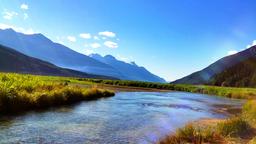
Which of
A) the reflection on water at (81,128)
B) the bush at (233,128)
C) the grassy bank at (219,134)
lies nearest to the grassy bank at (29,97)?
the reflection on water at (81,128)

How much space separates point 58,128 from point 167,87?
10438 centimetres

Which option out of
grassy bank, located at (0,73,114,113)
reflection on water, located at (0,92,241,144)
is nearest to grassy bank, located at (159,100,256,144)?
reflection on water, located at (0,92,241,144)

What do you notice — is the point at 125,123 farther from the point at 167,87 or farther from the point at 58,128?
the point at 167,87

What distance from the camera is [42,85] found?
44.7 metres

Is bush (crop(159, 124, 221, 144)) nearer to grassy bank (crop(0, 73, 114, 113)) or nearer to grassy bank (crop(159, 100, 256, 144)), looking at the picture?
grassy bank (crop(159, 100, 256, 144))

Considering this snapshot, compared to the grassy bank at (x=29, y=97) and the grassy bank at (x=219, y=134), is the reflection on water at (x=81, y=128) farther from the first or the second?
the grassy bank at (x=219, y=134)

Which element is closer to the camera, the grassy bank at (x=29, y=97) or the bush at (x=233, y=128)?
the bush at (x=233, y=128)

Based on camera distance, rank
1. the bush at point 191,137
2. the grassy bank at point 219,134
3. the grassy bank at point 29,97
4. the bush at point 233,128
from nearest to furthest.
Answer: the bush at point 191,137
the grassy bank at point 219,134
the bush at point 233,128
the grassy bank at point 29,97

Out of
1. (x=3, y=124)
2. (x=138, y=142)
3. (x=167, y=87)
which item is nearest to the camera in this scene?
(x=138, y=142)

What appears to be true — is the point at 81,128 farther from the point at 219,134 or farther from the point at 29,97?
the point at 29,97

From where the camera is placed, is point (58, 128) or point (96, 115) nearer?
point (58, 128)

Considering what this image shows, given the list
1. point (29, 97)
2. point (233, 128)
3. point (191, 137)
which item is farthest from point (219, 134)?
point (29, 97)

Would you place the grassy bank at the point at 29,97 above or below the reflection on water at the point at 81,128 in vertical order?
above

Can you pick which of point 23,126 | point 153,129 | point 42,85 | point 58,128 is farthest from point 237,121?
point 42,85
